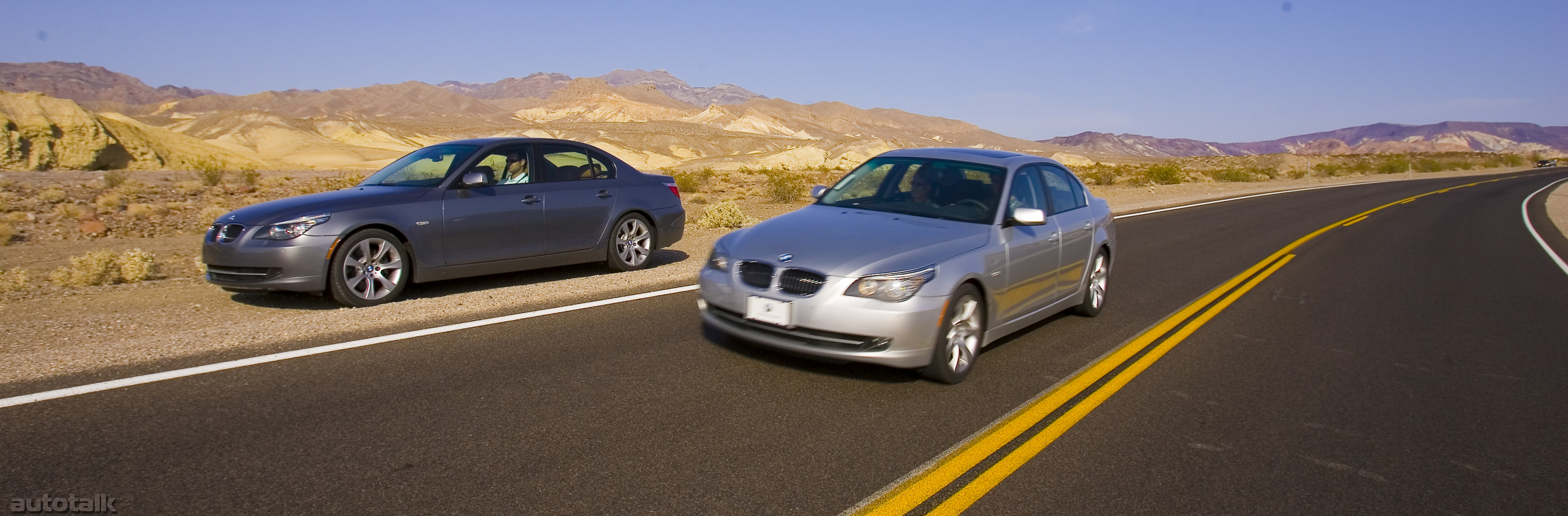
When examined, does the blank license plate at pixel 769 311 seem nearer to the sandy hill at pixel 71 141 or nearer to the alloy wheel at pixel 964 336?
the alloy wheel at pixel 964 336

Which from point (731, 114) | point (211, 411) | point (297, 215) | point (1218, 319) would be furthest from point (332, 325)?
point (731, 114)

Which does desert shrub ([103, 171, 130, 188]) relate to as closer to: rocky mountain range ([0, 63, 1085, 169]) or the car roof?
rocky mountain range ([0, 63, 1085, 169])

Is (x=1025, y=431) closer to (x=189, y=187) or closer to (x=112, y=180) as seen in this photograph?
(x=189, y=187)

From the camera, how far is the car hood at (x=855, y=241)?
5.33m

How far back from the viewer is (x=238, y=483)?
3768mm

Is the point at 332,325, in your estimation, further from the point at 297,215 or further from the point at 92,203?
the point at 92,203

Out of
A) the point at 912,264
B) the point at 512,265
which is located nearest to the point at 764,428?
the point at 912,264

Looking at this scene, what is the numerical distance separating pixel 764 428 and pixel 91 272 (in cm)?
871

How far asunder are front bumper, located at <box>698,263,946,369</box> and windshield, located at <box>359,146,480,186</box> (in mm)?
4318

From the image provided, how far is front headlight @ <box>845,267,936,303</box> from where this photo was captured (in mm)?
5211

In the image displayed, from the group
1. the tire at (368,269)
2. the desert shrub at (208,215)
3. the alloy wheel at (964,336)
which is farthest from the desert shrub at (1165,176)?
the tire at (368,269)

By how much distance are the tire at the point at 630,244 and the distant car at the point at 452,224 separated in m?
0.01

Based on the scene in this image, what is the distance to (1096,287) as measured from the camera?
8062 mm

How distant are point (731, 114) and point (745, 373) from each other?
144 m
